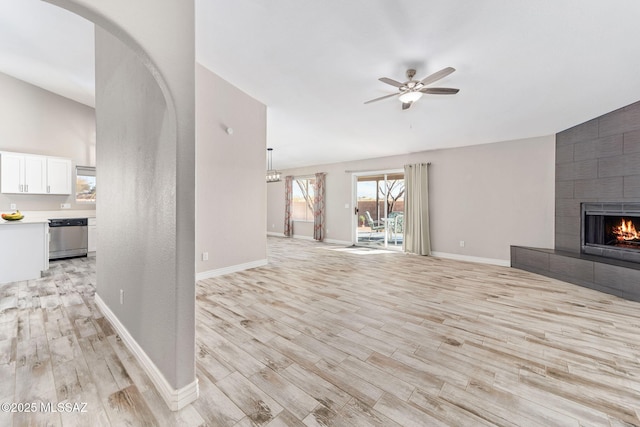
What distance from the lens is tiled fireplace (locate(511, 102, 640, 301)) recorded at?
11.4 ft

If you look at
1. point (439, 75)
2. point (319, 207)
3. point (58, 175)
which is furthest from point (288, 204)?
point (439, 75)

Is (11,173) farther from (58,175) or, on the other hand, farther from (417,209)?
(417,209)

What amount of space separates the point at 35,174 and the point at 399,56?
6.91 m

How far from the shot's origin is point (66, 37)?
3.36m

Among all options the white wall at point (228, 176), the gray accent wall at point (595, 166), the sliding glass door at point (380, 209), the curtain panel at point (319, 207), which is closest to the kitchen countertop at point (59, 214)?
the white wall at point (228, 176)

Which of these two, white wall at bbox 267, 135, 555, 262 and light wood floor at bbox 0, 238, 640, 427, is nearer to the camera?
light wood floor at bbox 0, 238, 640, 427

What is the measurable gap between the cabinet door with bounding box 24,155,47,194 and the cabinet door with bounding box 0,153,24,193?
64 millimetres

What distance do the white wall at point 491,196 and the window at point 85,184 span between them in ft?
24.0

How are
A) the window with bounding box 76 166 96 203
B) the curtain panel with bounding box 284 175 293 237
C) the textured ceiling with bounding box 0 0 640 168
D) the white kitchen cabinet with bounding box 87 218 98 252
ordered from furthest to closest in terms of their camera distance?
the curtain panel with bounding box 284 175 293 237 < the window with bounding box 76 166 96 203 < the white kitchen cabinet with bounding box 87 218 98 252 < the textured ceiling with bounding box 0 0 640 168

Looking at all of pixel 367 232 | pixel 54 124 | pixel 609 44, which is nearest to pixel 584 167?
pixel 609 44

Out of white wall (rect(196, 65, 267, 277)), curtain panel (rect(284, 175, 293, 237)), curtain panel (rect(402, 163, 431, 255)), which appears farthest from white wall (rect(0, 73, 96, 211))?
curtain panel (rect(402, 163, 431, 255))

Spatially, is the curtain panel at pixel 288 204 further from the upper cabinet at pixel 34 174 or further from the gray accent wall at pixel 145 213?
the gray accent wall at pixel 145 213

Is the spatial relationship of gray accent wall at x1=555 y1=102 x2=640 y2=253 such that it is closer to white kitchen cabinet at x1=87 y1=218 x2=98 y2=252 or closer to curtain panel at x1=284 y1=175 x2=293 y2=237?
curtain panel at x1=284 y1=175 x2=293 y2=237

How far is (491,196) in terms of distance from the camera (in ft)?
17.6
